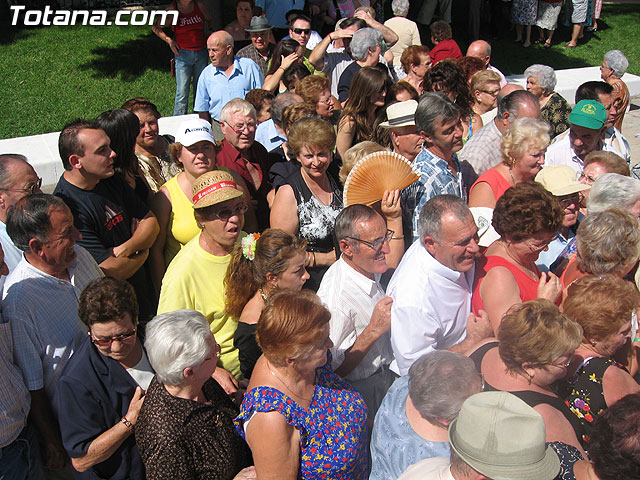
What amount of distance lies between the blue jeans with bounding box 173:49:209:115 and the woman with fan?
4193 millimetres

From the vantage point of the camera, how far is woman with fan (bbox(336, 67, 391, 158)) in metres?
5.29

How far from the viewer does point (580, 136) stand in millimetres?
5316

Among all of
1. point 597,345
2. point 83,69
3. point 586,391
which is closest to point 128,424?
point 586,391

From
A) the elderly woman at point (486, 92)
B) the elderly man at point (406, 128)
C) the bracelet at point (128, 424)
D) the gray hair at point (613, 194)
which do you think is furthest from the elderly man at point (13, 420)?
the elderly woman at point (486, 92)

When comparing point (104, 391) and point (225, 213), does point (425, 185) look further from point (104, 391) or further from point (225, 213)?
point (104, 391)

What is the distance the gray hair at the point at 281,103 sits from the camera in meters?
5.36

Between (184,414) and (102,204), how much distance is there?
1.77 metres

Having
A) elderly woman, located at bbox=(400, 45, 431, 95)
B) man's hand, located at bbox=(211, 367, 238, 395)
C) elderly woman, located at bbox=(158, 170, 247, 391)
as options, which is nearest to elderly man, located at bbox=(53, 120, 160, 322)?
elderly woman, located at bbox=(158, 170, 247, 391)

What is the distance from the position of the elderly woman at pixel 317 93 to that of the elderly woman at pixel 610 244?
290cm

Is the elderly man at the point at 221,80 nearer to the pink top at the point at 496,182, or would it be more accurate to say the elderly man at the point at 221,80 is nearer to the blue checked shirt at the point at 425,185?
the blue checked shirt at the point at 425,185

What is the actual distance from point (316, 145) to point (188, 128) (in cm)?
96

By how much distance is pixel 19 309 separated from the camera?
2.92 metres

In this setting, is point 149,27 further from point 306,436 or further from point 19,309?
point 306,436

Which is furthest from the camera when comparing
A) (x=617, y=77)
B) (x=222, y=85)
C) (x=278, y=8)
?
(x=278, y=8)
